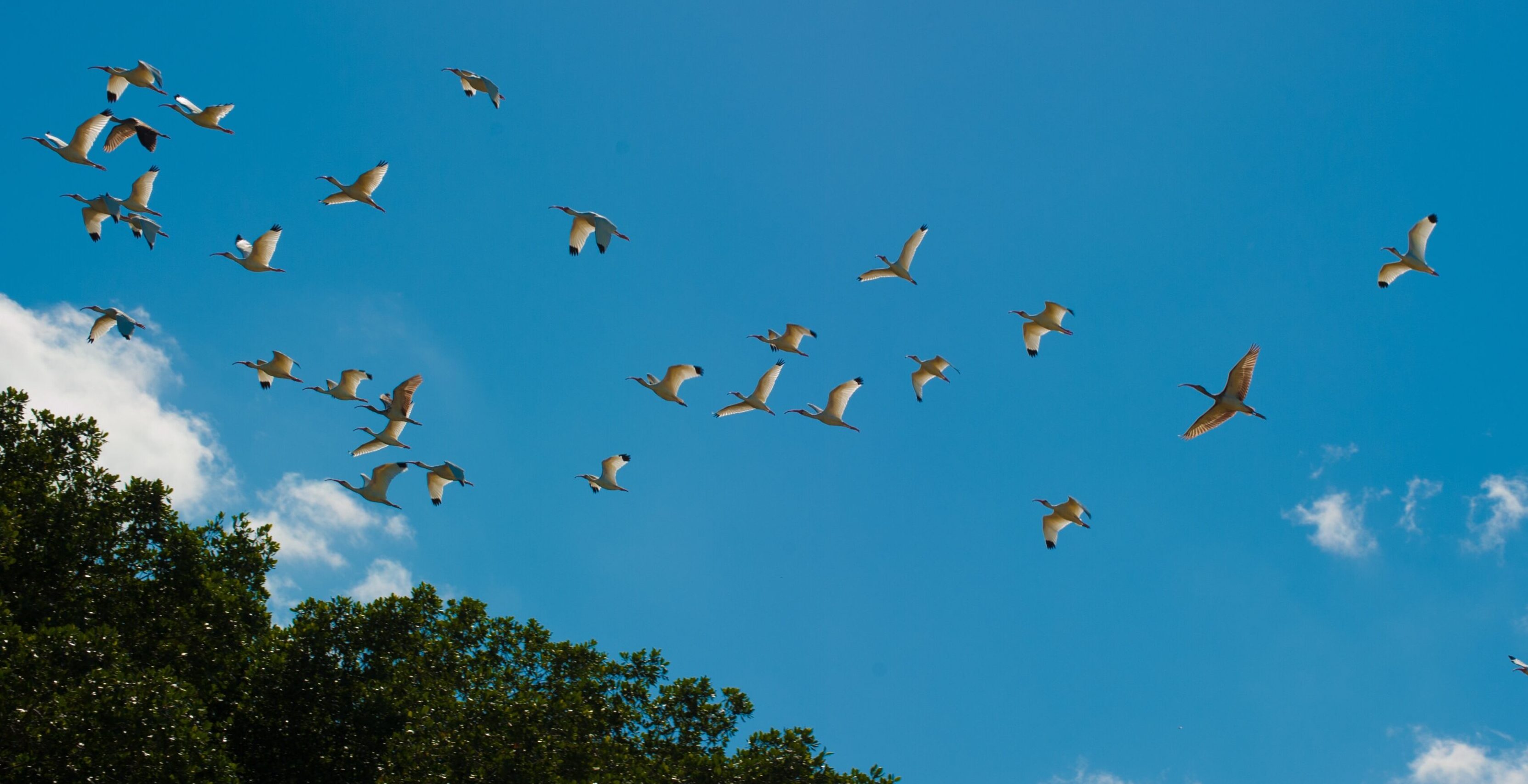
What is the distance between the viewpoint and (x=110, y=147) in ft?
83.0

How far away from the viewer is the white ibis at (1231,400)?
72.0 feet

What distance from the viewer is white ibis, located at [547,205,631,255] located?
26641 millimetres

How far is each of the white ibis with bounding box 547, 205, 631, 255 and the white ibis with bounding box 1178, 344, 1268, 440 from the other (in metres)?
12.5

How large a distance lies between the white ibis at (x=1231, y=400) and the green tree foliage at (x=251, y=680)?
10024 mm

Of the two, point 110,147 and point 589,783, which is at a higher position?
point 110,147

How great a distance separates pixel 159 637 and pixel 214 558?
3054mm

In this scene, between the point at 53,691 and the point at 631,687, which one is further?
the point at 631,687

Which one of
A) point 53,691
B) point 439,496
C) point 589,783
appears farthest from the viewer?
point 439,496

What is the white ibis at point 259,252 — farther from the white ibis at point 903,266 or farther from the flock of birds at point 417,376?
the white ibis at point 903,266

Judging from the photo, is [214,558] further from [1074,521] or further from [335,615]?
[1074,521]

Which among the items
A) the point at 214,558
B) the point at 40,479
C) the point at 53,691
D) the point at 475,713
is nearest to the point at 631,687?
the point at 475,713

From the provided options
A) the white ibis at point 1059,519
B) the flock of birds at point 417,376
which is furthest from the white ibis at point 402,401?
the white ibis at point 1059,519

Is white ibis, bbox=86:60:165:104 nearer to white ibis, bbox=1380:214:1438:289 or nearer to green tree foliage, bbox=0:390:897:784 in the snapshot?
green tree foliage, bbox=0:390:897:784

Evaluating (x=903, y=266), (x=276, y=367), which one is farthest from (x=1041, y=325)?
(x=276, y=367)
